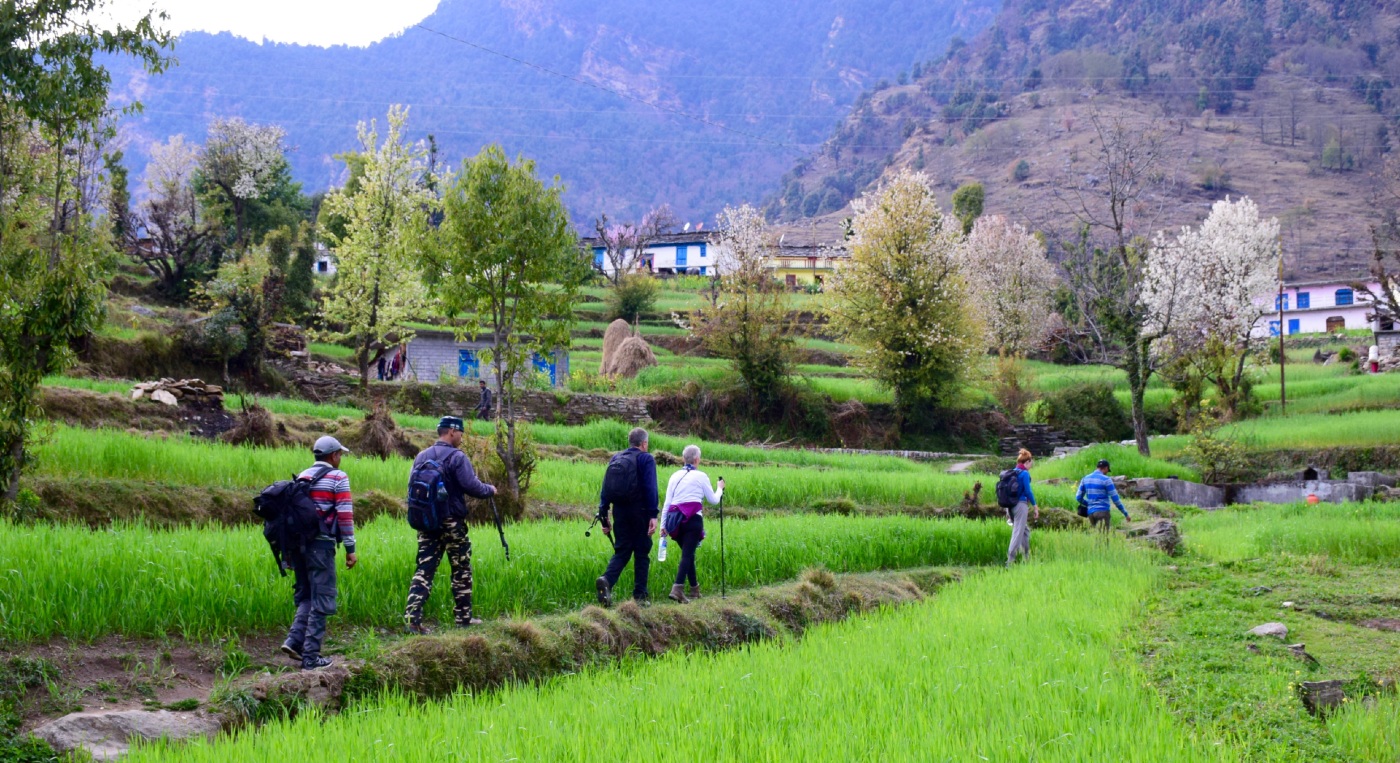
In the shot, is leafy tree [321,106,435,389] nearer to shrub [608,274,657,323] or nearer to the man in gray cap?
shrub [608,274,657,323]

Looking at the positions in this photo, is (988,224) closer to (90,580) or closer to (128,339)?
(128,339)

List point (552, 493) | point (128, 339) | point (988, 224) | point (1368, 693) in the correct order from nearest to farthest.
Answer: point (1368, 693) → point (552, 493) → point (128, 339) → point (988, 224)

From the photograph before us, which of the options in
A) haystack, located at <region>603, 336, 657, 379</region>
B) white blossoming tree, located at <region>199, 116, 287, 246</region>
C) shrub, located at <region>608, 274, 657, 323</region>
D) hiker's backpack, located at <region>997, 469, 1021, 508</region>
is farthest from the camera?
shrub, located at <region>608, 274, 657, 323</region>

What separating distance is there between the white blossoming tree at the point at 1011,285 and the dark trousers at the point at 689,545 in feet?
154

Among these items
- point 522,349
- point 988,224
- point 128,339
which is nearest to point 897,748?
point 522,349

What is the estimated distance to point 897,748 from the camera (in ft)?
20.8

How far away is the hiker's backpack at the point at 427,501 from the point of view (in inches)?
409

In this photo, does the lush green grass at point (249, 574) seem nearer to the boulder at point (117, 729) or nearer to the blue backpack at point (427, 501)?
the blue backpack at point (427, 501)

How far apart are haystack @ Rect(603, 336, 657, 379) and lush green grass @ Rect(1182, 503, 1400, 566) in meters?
23.9

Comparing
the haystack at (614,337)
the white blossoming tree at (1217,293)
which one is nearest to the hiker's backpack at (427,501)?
the white blossoming tree at (1217,293)

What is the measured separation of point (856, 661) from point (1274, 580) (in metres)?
8.88

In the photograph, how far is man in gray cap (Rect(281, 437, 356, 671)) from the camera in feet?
29.5

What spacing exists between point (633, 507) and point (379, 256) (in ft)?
82.0

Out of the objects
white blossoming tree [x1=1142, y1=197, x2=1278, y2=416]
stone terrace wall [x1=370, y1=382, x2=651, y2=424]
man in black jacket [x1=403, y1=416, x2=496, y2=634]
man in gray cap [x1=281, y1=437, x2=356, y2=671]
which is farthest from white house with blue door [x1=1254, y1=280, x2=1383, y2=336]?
man in gray cap [x1=281, y1=437, x2=356, y2=671]
